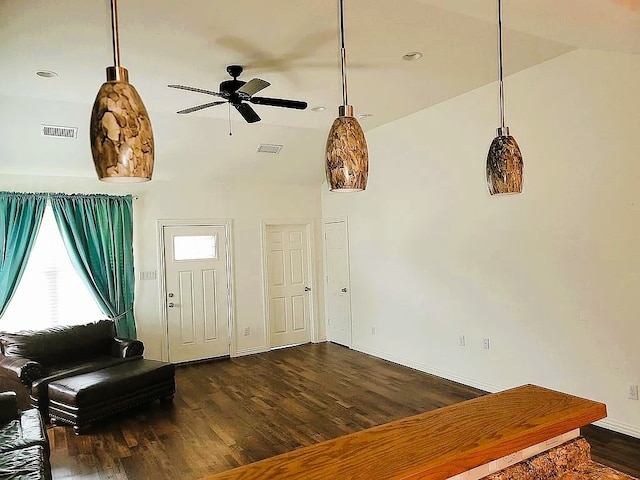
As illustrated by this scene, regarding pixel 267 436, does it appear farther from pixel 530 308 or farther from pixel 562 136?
pixel 562 136

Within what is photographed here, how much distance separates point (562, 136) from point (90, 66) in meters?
3.95

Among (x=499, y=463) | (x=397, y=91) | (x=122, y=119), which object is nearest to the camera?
(x=122, y=119)

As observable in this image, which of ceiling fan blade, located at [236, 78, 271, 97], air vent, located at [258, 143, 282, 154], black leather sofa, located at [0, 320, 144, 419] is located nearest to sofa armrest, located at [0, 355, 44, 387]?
black leather sofa, located at [0, 320, 144, 419]

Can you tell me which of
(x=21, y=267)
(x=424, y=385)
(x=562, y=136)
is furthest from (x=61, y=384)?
(x=562, y=136)

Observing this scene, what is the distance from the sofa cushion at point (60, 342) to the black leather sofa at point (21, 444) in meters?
1.54

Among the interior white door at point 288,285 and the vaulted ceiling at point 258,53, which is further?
the interior white door at point 288,285

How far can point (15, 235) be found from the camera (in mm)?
5336

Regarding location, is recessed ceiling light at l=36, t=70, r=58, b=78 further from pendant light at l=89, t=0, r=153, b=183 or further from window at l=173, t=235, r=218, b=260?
pendant light at l=89, t=0, r=153, b=183

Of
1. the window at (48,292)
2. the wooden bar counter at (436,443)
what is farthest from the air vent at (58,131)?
the wooden bar counter at (436,443)

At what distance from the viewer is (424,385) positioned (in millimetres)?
5145

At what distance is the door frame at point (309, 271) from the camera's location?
7.15 metres

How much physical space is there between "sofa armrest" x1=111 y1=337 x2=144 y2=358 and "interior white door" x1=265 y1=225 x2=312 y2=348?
2301 mm

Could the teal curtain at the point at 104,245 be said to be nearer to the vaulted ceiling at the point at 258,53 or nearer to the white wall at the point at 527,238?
the vaulted ceiling at the point at 258,53

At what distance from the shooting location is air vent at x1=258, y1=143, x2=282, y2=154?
6.15m
